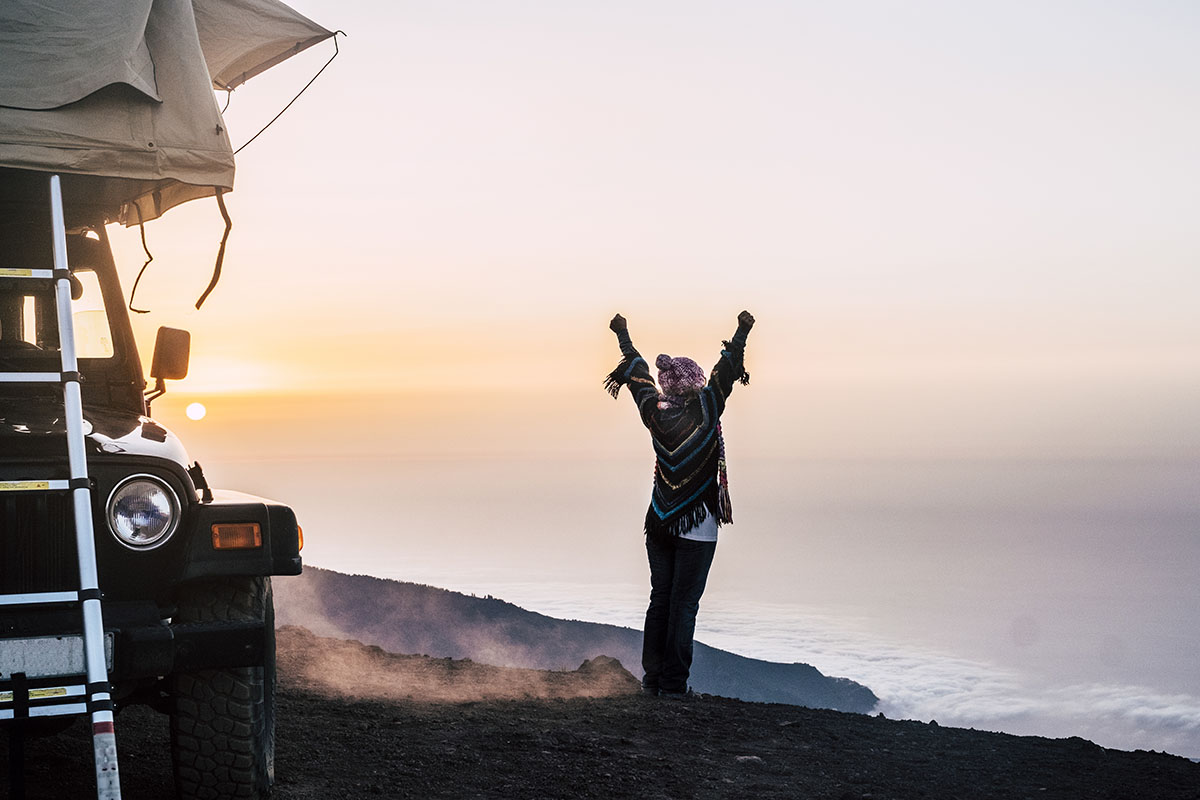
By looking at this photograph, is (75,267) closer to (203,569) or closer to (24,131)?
(24,131)

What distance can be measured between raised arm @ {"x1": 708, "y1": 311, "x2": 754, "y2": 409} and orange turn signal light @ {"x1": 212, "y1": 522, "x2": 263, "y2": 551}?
3918 millimetres

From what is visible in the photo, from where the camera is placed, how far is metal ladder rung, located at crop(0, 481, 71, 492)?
15.5 ft

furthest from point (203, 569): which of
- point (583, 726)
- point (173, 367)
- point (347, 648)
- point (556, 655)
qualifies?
point (556, 655)

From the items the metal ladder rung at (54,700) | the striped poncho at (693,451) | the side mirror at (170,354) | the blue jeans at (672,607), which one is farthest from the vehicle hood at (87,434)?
the blue jeans at (672,607)

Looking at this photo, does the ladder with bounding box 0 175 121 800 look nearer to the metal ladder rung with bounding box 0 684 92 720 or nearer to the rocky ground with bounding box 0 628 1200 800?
the metal ladder rung with bounding box 0 684 92 720

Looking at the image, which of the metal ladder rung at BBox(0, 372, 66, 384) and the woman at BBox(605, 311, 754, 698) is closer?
the metal ladder rung at BBox(0, 372, 66, 384)

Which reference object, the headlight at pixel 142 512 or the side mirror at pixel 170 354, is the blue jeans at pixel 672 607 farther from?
the headlight at pixel 142 512

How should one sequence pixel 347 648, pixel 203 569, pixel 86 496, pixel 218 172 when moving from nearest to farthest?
pixel 86 496
pixel 203 569
pixel 218 172
pixel 347 648

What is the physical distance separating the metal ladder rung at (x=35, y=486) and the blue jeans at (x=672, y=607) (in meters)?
4.60

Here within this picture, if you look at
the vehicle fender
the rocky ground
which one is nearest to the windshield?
the vehicle fender

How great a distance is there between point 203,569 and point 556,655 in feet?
29.5

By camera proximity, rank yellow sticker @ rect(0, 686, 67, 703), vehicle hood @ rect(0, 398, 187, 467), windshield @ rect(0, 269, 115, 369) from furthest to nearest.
Answer: windshield @ rect(0, 269, 115, 369)
vehicle hood @ rect(0, 398, 187, 467)
yellow sticker @ rect(0, 686, 67, 703)

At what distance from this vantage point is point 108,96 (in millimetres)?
5371

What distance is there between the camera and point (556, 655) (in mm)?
13641
